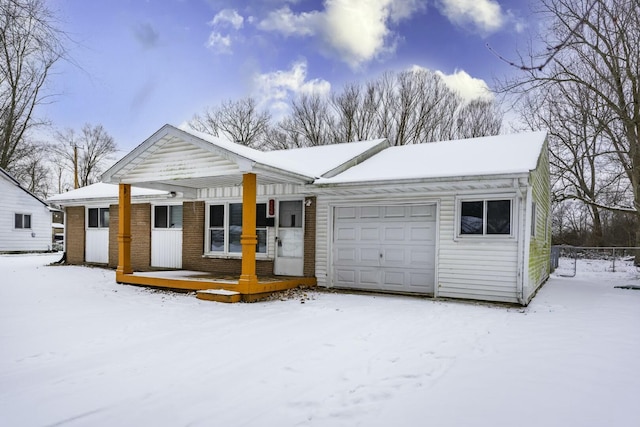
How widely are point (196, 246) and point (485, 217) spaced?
8.36m

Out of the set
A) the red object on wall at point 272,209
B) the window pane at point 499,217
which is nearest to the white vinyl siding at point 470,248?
the window pane at point 499,217

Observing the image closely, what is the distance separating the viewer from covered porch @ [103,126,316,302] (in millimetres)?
8289

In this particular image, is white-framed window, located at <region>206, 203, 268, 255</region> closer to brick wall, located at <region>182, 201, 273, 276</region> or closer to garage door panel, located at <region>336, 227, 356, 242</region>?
brick wall, located at <region>182, 201, 273, 276</region>

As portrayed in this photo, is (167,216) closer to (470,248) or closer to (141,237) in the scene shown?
(141,237)

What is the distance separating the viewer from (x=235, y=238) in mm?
11555

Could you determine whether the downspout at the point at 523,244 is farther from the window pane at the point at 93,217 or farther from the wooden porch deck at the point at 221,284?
the window pane at the point at 93,217

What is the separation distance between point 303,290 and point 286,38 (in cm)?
839

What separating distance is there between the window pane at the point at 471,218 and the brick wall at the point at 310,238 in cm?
372

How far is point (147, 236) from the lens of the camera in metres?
13.5

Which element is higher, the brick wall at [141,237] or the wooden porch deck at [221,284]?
the brick wall at [141,237]

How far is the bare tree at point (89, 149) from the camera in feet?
135

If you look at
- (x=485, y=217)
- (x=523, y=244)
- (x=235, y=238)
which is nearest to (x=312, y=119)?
(x=235, y=238)

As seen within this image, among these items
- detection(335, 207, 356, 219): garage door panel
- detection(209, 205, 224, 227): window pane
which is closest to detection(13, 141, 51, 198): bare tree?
detection(209, 205, 224, 227): window pane

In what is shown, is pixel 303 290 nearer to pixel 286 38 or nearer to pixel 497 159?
pixel 497 159
